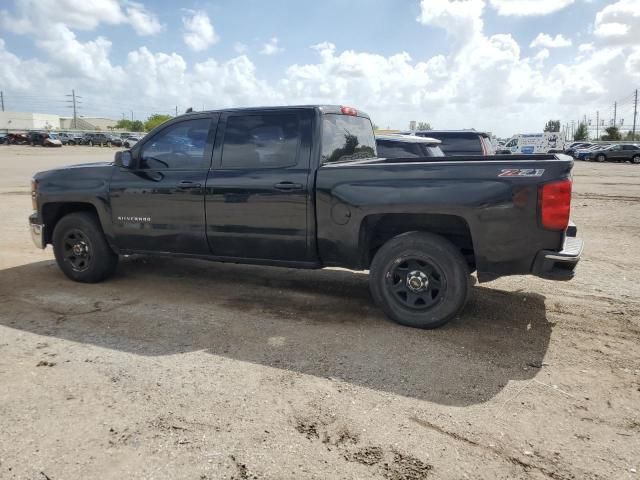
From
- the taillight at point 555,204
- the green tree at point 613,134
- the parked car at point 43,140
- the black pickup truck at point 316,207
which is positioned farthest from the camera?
the green tree at point 613,134

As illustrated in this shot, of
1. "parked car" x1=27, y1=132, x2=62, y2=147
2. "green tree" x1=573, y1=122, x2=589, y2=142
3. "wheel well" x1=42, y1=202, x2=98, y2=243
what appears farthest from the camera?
"green tree" x1=573, y1=122, x2=589, y2=142

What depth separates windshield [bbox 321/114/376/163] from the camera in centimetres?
504

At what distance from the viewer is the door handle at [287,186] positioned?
478 centimetres

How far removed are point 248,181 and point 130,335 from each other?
1762 mm

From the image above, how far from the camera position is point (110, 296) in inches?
218

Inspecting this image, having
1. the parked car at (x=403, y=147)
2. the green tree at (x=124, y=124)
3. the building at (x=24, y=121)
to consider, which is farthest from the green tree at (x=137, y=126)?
the parked car at (x=403, y=147)

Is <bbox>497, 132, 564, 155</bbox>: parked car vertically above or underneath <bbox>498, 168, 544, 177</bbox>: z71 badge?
above

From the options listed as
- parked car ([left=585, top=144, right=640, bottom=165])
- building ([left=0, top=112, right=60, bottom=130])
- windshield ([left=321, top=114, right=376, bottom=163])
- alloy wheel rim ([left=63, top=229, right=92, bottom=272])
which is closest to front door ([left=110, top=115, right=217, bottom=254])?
alloy wheel rim ([left=63, top=229, right=92, bottom=272])

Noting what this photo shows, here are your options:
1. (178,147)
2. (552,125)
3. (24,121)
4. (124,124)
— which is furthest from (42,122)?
(178,147)

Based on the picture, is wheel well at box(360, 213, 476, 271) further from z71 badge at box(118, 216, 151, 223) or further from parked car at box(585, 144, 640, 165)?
parked car at box(585, 144, 640, 165)

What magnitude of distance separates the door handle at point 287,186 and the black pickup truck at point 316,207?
13 mm

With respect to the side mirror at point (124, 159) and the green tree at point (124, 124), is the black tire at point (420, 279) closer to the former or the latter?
the side mirror at point (124, 159)

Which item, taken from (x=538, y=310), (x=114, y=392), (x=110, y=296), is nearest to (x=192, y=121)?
(x=110, y=296)

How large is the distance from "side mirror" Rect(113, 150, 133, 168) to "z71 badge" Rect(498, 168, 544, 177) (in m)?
3.75
